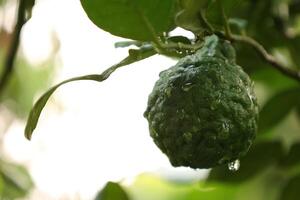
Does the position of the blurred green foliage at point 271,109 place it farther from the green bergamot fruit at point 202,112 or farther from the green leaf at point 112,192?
the green bergamot fruit at point 202,112

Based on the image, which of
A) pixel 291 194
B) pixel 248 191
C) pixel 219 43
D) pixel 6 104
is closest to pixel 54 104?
pixel 6 104

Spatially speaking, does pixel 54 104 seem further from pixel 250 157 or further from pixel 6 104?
pixel 250 157

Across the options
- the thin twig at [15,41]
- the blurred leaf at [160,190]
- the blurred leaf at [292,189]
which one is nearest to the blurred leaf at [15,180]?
Result: the thin twig at [15,41]

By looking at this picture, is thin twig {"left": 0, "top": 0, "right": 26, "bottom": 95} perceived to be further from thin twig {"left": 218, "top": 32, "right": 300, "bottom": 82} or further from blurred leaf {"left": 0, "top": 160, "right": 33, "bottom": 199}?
thin twig {"left": 218, "top": 32, "right": 300, "bottom": 82}

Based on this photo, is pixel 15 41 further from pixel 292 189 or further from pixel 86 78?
pixel 292 189

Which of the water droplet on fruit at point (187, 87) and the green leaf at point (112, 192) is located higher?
the water droplet on fruit at point (187, 87)

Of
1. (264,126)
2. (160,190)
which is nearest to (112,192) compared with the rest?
(264,126)

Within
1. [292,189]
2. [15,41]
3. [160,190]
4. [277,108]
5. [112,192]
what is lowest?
[160,190]
